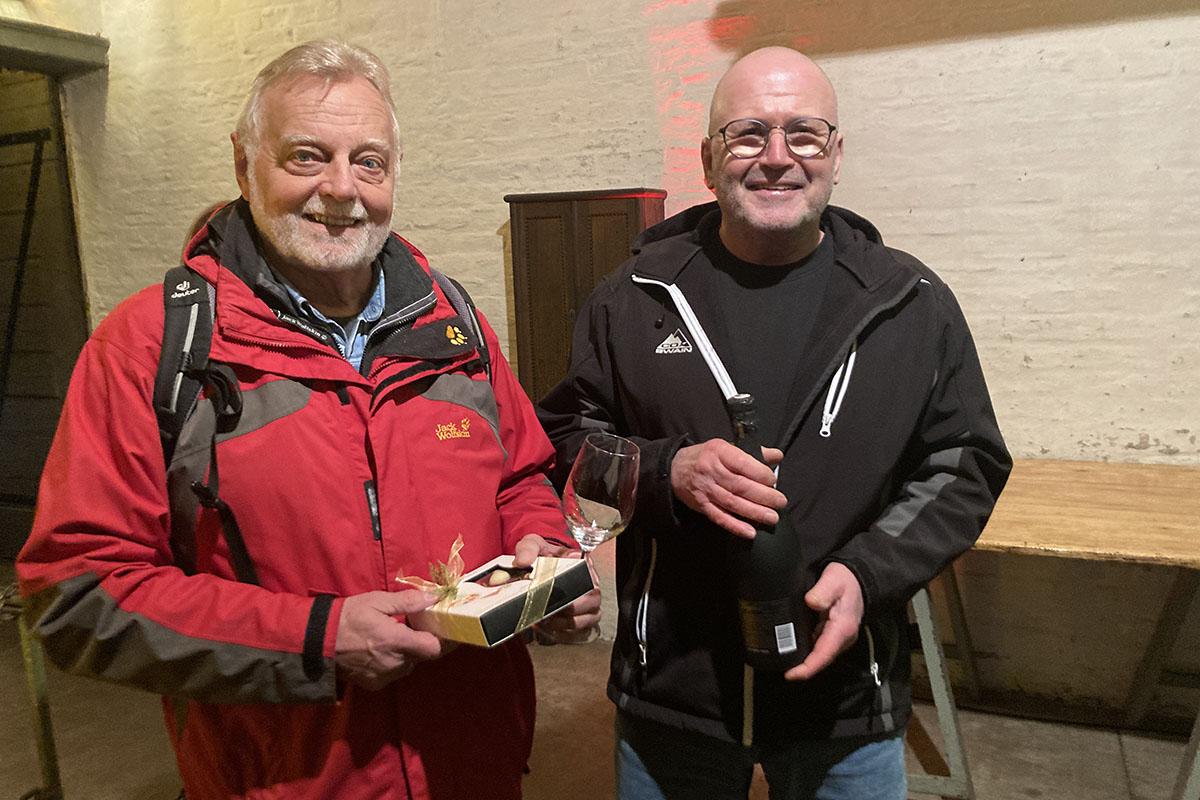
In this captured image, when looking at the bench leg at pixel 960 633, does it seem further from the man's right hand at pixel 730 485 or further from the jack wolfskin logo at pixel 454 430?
the jack wolfskin logo at pixel 454 430

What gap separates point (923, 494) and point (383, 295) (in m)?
1.07

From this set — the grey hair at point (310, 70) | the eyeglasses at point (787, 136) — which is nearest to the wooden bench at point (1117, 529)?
the eyeglasses at point (787, 136)

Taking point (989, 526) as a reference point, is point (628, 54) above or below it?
above

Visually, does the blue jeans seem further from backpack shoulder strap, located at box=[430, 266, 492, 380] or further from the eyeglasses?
the eyeglasses

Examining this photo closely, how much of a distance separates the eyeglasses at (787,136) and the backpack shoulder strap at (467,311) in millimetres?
602

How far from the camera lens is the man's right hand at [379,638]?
1.17m

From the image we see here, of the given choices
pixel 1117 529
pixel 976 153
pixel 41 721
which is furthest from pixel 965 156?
pixel 41 721

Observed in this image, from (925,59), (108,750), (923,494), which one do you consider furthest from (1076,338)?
(108,750)

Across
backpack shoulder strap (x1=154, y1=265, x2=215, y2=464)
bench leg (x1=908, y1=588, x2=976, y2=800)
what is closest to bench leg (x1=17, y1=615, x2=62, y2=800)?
backpack shoulder strap (x1=154, y1=265, x2=215, y2=464)

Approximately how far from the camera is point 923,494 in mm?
1508

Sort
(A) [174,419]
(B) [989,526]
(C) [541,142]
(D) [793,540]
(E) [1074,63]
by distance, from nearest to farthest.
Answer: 1. (A) [174,419]
2. (D) [793,540]
3. (B) [989,526]
4. (E) [1074,63]
5. (C) [541,142]

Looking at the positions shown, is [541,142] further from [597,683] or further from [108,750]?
[108,750]

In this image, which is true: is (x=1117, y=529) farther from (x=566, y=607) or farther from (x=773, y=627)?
(x=566, y=607)

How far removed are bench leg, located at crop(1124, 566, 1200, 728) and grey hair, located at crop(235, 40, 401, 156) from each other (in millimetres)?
3072
